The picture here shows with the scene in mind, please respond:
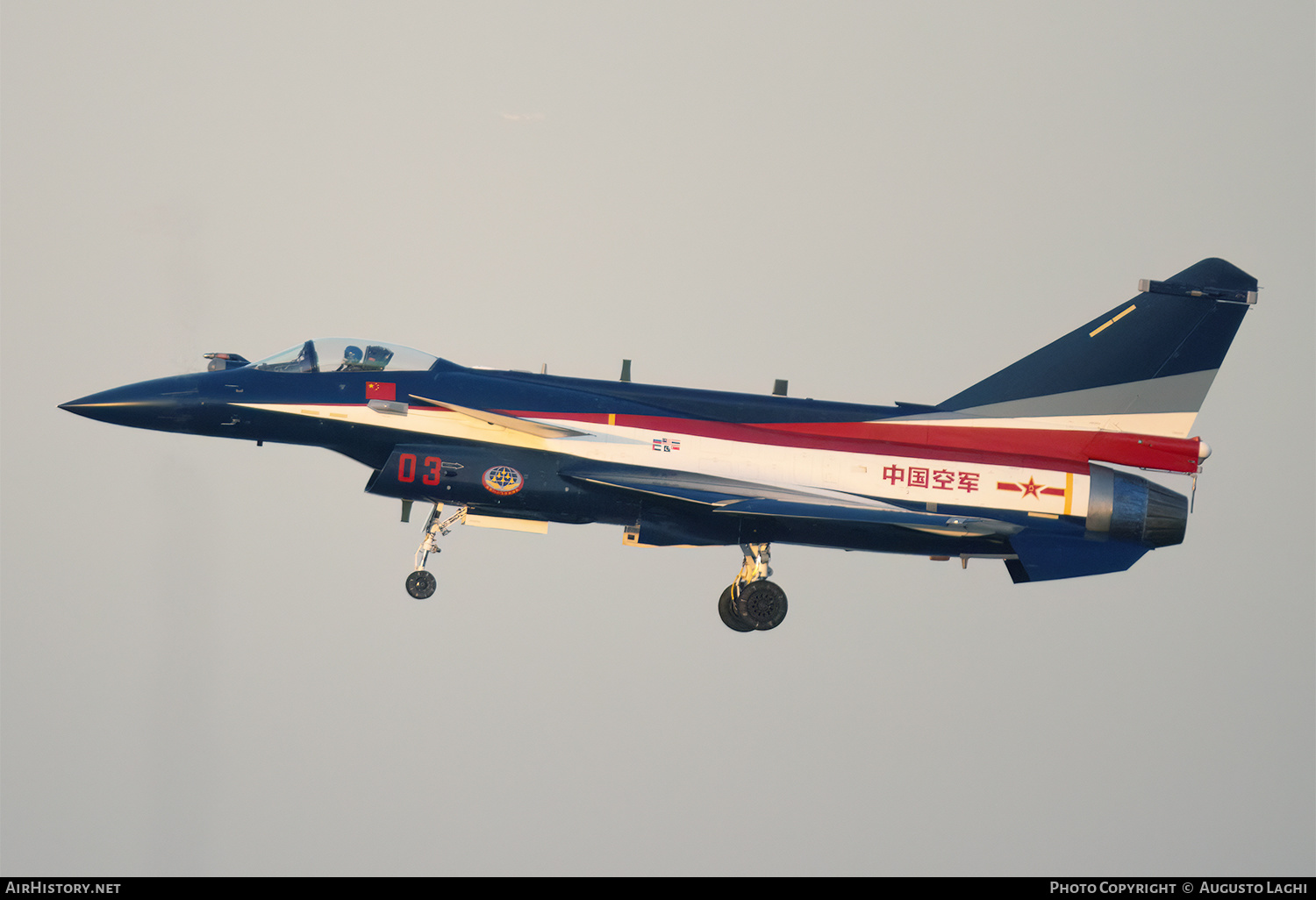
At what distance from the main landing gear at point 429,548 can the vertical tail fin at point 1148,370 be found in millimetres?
6430

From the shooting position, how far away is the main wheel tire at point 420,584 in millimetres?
13977

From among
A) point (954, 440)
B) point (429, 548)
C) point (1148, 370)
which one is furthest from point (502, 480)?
point (1148, 370)

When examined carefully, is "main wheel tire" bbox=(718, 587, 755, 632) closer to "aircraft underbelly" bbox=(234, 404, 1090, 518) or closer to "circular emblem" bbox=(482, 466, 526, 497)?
"aircraft underbelly" bbox=(234, 404, 1090, 518)

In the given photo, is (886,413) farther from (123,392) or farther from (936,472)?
(123,392)

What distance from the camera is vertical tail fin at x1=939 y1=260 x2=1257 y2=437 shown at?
1478cm

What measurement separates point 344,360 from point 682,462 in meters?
4.29

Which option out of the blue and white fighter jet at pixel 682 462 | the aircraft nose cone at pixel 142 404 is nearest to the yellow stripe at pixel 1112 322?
the blue and white fighter jet at pixel 682 462

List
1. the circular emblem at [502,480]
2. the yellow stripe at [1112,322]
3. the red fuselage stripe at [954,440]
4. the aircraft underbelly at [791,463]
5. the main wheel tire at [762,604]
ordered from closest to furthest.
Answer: the circular emblem at [502,480], the aircraft underbelly at [791,463], the red fuselage stripe at [954,440], the main wheel tire at [762,604], the yellow stripe at [1112,322]

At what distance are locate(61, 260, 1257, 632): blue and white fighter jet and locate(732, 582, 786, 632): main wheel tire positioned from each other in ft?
0.06

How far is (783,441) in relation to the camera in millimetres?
14023

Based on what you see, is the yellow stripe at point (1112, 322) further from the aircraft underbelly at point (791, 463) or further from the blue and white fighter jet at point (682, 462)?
the aircraft underbelly at point (791, 463)

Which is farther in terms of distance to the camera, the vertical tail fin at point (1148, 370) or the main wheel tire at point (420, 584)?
the vertical tail fin at point (1148, 370)

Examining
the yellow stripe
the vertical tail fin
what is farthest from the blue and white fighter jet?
the yellow stripe

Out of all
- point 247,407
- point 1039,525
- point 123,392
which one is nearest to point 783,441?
point 1039,525
